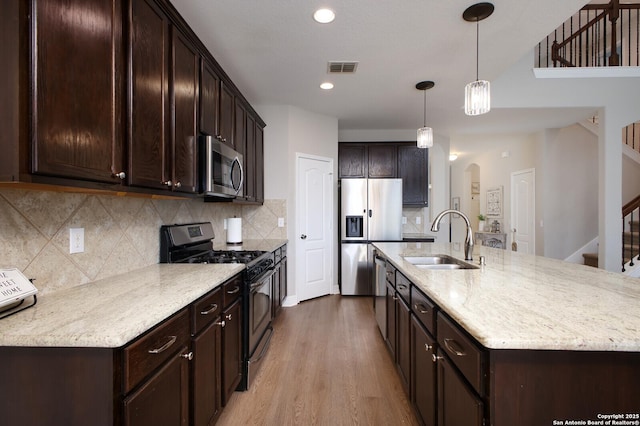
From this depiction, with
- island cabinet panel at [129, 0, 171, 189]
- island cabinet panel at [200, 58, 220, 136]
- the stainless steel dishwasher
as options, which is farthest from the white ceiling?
→ the stainless steel dishwasher

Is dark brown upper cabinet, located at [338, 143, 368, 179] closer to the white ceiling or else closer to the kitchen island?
the white ceiling

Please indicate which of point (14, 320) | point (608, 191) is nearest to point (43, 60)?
point (14, 320)

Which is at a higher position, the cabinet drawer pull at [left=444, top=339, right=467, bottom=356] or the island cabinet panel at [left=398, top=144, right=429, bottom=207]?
the island cabinet panel at [left=398, top=144, right=429, bottom=207]

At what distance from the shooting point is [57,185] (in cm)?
102

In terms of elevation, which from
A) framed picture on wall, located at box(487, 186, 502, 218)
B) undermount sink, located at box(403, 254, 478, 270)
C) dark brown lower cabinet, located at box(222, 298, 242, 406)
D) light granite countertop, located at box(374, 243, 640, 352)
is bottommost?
dark brown lower cabinet, located at box(222, 298, 242, 406)

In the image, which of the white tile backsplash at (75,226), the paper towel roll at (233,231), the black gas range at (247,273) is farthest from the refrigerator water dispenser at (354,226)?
the white tile backsplash at (75,226)

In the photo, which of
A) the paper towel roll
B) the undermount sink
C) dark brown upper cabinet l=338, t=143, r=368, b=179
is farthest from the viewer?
dark brown upper cabinet l=338, t=143, r=368, b=179

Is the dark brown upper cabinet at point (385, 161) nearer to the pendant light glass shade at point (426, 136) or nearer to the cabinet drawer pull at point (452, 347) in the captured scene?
the pendant light glass shade at point (426, 136)

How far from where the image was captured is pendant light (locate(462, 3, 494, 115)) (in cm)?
212

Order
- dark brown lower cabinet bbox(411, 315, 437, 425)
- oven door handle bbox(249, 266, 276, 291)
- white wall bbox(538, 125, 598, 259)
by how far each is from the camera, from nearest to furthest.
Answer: dark brown lower cabinet bbox(411, 315, 437, 425)
oven door handle bbox(249, 266, 276, 291)
white wall bbox(538, 125, 598, 259)

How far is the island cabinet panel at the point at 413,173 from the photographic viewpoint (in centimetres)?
511

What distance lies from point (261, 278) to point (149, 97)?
4.97 feet

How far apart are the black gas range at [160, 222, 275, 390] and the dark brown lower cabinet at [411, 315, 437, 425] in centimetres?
113

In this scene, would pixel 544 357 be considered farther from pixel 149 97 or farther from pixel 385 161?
pixel 385 161
